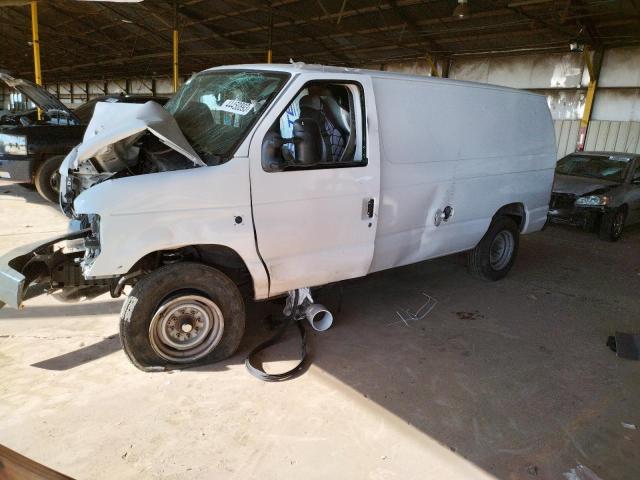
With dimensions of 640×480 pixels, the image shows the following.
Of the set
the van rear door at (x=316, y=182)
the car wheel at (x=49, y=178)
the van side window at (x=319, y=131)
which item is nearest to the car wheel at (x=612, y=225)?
the van rear door at (x=316, y=182)

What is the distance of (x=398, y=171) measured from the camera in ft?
13.4

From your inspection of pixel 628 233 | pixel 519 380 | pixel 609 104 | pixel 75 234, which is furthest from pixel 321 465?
pixel 609 104

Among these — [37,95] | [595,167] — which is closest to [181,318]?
[37,95]

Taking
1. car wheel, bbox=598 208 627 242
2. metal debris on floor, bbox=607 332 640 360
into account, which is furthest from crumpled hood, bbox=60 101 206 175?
car wheel, bbox=598 208 627 242

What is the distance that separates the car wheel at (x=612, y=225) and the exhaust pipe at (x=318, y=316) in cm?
652

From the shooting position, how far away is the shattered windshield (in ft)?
11.2

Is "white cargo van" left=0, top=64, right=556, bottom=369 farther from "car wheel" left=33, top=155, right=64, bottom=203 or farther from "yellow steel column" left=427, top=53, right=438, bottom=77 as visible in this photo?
"yellow steel column" left=427, top=53, right=438, bottom=77

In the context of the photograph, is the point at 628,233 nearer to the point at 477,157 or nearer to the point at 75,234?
the point at 477,157

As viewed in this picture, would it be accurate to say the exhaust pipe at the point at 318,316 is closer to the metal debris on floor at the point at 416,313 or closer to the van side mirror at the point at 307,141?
the metal debris on floor at the point at 416,313

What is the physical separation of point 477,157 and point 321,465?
3.46 meters

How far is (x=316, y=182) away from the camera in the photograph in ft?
11.7

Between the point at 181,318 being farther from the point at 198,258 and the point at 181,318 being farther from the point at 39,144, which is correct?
the point at 39,144

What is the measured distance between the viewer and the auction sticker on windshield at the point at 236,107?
351 cm

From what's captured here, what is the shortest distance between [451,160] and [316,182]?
1690 mm
